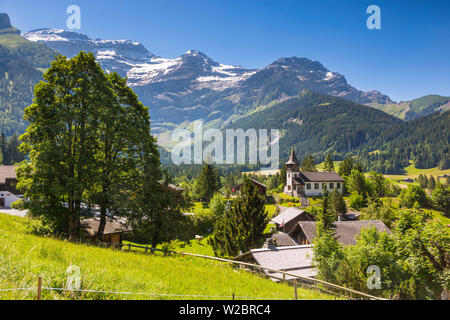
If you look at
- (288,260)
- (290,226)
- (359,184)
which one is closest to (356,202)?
(359,184)

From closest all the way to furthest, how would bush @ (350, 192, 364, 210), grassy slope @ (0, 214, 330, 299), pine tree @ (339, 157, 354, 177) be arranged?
grassy slope @ (0, 214, 330, 299)
bush @ (350, 192, 364, 210)
pine tree @ (339, 157, 354, 177)

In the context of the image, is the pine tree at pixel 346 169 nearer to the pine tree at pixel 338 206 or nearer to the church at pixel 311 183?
the church at pixel 311 183

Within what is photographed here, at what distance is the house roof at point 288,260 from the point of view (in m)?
23.7

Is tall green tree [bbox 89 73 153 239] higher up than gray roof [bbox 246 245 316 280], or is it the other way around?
tall green tree [bbox 89 73 153 239]

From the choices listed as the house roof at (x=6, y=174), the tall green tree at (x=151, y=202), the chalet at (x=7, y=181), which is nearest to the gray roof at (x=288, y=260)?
the tall green tree at (x=151, y=202)

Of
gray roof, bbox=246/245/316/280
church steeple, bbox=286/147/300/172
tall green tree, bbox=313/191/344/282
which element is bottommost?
gray roof, bbox=246/245/316/280

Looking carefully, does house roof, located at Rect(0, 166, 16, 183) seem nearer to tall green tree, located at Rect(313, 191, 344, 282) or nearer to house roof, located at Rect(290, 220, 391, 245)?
house roof, located at Rect(290, 220, 391, 245)

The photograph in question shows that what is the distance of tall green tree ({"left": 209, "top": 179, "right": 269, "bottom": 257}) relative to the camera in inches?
1438

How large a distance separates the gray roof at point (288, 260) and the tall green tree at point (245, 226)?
8.51 meters

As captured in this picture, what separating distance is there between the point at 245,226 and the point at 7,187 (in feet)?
225

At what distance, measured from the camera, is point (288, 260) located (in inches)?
1025

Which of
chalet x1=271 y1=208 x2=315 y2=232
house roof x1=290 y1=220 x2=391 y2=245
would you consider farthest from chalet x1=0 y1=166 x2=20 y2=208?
house roof x1=290 y1=220 x2=391 y2=245

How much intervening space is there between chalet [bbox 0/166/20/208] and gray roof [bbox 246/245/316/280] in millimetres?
65590

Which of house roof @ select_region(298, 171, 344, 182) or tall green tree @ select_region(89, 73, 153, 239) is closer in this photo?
tall green tree @ select_region(89, 73, 153, 239)
